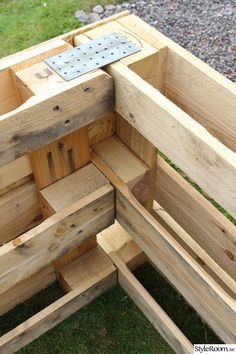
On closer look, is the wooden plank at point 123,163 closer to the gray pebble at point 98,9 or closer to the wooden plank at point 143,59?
the wooden plank at point 143,59

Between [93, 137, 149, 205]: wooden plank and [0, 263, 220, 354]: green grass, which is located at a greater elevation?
[93, 137, 149, 205]: wooden plank

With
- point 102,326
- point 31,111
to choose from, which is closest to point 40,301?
point 102,326

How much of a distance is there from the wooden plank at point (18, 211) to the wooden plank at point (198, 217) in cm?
70

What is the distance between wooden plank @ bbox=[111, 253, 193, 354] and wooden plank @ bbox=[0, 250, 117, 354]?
0.07 m

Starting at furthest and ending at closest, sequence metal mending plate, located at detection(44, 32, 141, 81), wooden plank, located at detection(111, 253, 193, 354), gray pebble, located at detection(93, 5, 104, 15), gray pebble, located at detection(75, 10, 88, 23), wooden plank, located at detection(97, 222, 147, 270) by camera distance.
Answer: gray pebble, located at detection(93, 5, 104, 15) → gray pebble, located at detection(75, 10, 88, 23) → wooden plank, located at detection(97, 222, 147, 270) → wooden plank, located at detection(111, 253, 193, 354) → metal mending plate, located at detection(44, 32, 141, 81)

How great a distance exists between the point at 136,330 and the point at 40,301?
2.24 ft

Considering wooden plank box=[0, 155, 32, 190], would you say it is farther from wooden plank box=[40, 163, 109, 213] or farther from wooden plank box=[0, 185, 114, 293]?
wooden plank box=[0, 185, 114, 293]

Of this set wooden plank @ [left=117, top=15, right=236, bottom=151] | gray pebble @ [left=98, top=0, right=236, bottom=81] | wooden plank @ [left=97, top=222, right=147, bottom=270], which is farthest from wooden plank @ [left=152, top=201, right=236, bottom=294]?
gray pebble @ [left=98, top=0, right=236, bottom=81]

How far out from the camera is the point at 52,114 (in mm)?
1767

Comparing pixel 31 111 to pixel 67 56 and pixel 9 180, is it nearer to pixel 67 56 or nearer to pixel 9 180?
pixel 67 56

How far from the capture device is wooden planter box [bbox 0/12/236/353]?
172 cm

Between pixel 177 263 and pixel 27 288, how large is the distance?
4.01 ft

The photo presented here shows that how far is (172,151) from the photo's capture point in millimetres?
1734

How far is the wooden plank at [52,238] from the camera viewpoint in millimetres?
2084
